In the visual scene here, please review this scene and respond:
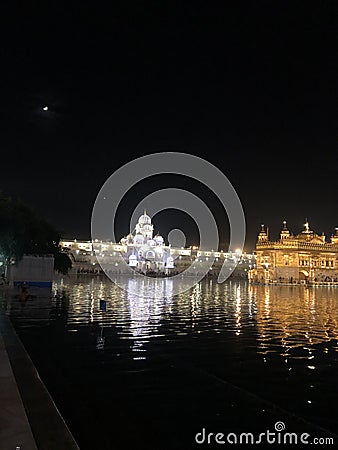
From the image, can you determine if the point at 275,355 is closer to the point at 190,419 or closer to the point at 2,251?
the point at 190,419

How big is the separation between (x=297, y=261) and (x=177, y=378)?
146 meters

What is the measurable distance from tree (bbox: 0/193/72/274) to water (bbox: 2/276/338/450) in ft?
55.2

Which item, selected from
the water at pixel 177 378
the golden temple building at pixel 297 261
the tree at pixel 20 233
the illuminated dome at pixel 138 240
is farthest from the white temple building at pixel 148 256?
the water at pixel 177 378

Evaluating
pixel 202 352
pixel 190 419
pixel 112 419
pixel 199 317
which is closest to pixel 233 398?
pixel 190 419

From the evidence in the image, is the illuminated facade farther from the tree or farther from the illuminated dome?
the tree

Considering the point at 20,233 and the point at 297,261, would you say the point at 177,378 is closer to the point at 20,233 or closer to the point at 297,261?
the point at 20,233

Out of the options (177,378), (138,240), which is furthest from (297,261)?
(177,378)

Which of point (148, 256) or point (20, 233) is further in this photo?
point (148, 256)

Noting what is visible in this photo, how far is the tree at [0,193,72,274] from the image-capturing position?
1307 inches

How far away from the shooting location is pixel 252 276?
138 meters

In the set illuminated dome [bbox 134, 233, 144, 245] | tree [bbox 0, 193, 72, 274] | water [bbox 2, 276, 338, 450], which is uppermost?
illuminated dome [bbox 134, 233, 144, 245]

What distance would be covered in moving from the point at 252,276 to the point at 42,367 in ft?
434

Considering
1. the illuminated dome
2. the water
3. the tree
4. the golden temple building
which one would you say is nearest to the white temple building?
the illuminated dome

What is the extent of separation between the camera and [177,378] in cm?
954
